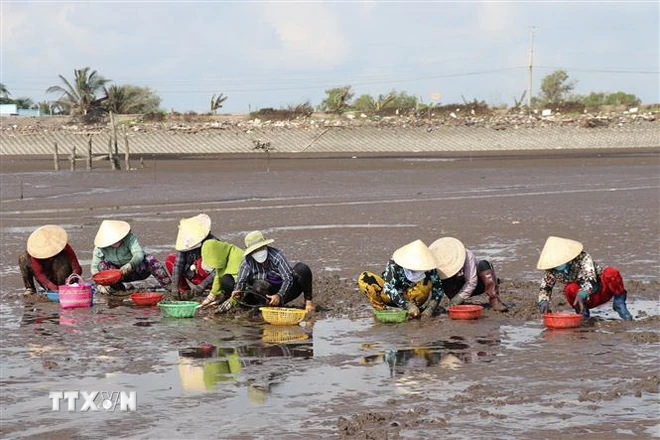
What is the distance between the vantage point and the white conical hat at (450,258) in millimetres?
10953

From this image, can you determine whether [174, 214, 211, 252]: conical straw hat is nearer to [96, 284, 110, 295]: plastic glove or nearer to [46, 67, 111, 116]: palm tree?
[96, 284, 110, 295]: plastic glove

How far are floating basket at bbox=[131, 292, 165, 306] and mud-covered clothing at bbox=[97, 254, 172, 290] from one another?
68 centimetres

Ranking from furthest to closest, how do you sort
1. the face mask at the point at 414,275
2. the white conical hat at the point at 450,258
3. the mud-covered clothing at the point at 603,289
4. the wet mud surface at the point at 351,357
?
1. the white conical hat at the point at 450,258
2. the face mask at the point at 414,275
3. the mud-covered clothing at the point at 603,289
4. the wet mud surface at the point at 351,357

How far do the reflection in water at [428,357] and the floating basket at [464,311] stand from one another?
0.86m

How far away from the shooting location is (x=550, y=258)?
1030 centimetres

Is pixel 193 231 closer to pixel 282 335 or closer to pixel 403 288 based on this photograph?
pixel 282 335

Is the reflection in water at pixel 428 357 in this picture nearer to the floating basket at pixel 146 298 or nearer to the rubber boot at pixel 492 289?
the rubber boot at pixel 492 289

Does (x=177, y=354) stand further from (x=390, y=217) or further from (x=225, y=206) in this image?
(x=225, y=206)

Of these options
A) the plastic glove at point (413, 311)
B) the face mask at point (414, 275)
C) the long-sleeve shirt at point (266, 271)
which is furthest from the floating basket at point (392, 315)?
the long-sleeve shirt at point (266, 271)

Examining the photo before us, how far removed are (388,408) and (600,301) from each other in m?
3.69

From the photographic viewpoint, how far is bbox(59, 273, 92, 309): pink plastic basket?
11594 millimetres

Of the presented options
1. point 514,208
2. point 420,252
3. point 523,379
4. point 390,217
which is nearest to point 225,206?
point 390,217

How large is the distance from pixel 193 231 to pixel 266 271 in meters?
1.02

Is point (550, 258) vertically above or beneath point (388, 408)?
above
